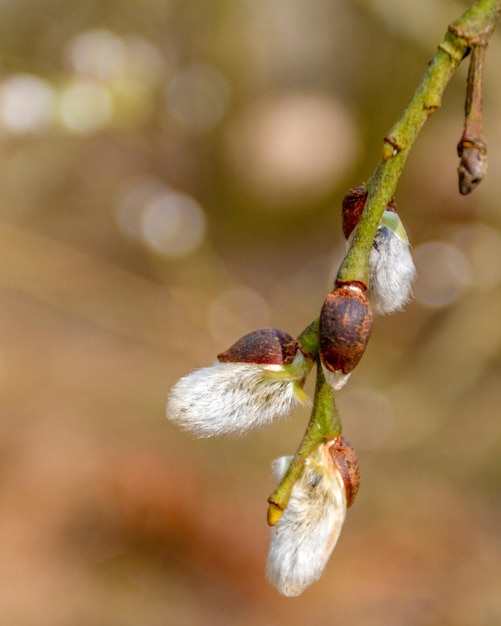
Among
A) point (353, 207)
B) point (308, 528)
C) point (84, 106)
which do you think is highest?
point (84, 106)

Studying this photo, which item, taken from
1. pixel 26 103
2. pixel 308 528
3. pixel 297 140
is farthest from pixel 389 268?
pixel 297 140

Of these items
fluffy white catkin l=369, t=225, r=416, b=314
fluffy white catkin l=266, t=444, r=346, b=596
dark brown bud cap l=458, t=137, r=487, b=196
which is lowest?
fluffy white catkin l=266, t=444, r=346, b=596

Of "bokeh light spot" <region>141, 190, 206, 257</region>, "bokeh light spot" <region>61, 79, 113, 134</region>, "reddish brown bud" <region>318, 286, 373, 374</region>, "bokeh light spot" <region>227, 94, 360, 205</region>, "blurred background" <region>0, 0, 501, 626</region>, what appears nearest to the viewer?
"reddish brown bud" <region>318, 286, 373, 374</region>

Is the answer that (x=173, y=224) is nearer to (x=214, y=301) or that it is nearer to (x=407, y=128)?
(x=214, y=301)

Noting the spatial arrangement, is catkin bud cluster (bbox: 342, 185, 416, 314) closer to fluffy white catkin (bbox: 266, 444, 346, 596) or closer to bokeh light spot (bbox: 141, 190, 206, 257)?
fluffy white catkin (bbox: 266, 444, 346, 596)

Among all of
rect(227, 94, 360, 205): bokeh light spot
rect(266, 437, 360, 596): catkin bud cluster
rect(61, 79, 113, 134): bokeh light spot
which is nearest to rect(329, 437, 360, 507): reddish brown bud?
rect(266, 437, 360, 596): catkin bud cluster

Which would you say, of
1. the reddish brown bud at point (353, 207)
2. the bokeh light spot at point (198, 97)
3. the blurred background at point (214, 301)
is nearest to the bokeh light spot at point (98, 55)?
the blurred background at point (214, 301)

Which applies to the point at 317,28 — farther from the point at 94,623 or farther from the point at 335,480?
the point at 335,480
